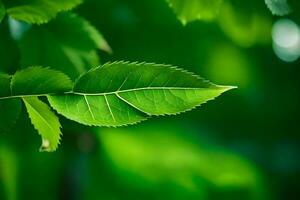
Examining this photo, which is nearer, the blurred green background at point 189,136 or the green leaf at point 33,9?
the green leaf at point 33,9

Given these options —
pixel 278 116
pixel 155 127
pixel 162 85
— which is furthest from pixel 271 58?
pixel 162 85

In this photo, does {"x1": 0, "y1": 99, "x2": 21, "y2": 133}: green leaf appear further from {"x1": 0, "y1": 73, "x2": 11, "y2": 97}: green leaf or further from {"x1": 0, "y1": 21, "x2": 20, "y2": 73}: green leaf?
{"x1": 0, "y1": 21, "x2": 20, "y2": 73}: green leaf

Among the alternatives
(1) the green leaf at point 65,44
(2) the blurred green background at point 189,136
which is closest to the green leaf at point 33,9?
(1) the green leaf at point 65,44

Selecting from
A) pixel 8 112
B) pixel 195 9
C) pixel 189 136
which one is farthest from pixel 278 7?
pixel 189 136

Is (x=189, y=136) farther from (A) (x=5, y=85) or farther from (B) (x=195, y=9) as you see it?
(A) (x=5, y=85)

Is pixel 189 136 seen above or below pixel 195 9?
below

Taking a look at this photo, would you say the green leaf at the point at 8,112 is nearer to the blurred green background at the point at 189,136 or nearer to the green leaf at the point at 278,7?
the green leaf at the point at 278,7
